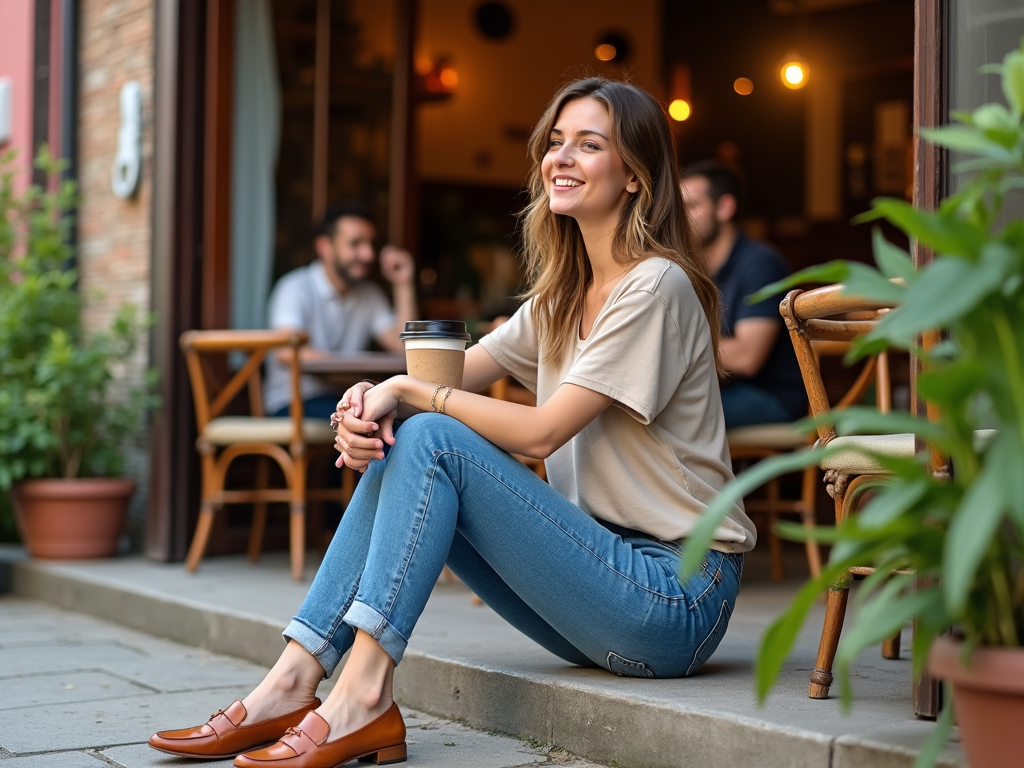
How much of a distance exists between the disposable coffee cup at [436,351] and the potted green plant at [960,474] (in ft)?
3.02

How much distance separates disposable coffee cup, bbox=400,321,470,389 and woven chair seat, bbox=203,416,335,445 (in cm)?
206

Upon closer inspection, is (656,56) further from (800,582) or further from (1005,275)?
(1005,275)

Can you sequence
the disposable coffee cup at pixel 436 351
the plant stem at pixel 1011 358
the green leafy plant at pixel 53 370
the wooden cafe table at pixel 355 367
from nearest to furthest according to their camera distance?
1. the plant stem at pixel 1011 358
2. the disposable coffee cup at pixel 436 351
3. the wooden cafe table at pixel 355 367
4. the green leafy plant at pixel 53 370

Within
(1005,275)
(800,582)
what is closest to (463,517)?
(1005,275)

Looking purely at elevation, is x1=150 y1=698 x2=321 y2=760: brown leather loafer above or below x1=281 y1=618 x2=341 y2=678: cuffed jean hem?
below

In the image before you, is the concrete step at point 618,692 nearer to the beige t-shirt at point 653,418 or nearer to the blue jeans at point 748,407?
the beige t-shirt at point 653,418

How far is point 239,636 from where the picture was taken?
348 centimetres

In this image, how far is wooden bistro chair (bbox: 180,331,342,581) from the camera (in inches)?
170

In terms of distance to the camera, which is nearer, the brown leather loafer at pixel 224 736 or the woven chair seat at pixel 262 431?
the brown leather loafer at pixel 224 736

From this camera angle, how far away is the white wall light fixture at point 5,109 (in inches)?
251

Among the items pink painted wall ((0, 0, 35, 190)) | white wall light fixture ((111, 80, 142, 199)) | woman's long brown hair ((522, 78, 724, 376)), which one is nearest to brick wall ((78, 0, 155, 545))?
white wall light fixture ((111, 80, 142, 199))

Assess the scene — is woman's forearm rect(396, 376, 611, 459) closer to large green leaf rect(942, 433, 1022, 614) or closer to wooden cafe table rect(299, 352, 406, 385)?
large green leaf rect(942, 433, 1022, 614)

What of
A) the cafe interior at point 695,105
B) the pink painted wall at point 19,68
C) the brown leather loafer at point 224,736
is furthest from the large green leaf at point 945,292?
the cafe interior at point 695,105

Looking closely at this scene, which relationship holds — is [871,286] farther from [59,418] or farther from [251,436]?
[59,418]
